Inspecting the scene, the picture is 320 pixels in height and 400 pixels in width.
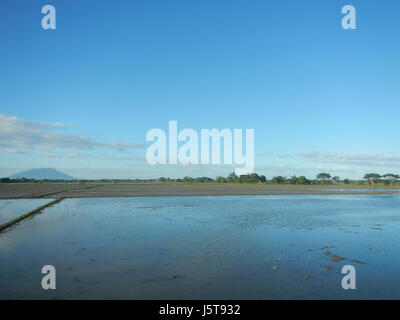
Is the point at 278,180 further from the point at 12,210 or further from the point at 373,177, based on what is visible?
the point at 12,210

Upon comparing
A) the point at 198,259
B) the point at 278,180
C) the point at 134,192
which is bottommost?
the point at 278,180

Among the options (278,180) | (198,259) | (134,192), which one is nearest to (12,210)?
(198,259)

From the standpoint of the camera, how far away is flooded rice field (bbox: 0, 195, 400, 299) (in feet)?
31.2

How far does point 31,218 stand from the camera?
2483 cm

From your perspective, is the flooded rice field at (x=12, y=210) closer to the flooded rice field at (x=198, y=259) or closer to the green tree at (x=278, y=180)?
the flooded rice field at (x=198, y=259)

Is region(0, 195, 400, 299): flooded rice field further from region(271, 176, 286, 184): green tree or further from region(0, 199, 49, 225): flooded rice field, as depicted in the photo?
region(271, 176, 286, 184): green tree

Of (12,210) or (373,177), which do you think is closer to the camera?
(12,210)

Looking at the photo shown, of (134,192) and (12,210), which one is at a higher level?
(12,210)

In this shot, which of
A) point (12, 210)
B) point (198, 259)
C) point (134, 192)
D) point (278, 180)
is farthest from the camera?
point (278, 180)

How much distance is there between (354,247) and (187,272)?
33.3 feet

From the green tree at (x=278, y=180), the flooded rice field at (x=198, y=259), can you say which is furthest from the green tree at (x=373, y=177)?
the flooded rice field at (x=198, y=259)

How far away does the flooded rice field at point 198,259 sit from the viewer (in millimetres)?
9516

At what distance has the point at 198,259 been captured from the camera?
13.2m
